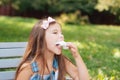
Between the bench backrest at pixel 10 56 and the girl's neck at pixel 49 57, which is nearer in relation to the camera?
the girl's neck at pixel 49 57

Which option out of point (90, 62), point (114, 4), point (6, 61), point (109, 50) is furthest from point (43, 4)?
point (6, 61)

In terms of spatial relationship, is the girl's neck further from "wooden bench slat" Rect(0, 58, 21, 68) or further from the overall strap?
"wooden bench slat" Rect(0, 58, 21, 68)

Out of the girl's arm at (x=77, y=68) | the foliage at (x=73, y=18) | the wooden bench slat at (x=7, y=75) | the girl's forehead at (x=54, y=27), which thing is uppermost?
the girl's forehead at (x=54, y=27)

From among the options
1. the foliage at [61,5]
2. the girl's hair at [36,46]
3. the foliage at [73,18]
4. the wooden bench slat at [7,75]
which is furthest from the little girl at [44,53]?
the foliage at [61,5]

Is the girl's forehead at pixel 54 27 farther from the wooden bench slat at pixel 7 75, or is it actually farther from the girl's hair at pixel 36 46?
the wooden bench slat at pixel 7 75

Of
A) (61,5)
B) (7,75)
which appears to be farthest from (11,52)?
(61,5)

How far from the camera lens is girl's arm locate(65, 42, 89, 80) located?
12.3 feet

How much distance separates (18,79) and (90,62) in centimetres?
380

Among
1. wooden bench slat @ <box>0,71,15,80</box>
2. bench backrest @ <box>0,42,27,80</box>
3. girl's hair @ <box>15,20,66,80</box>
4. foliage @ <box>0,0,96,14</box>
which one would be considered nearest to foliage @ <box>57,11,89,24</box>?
foliage @ <box>0,0,96,14</box>

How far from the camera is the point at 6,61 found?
13.5ft

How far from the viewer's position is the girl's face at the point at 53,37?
372 cm

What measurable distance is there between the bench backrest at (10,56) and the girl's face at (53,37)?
54 cm

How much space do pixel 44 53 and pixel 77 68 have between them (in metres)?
0.34

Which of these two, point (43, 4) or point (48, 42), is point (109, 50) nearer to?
point (48, 42)
